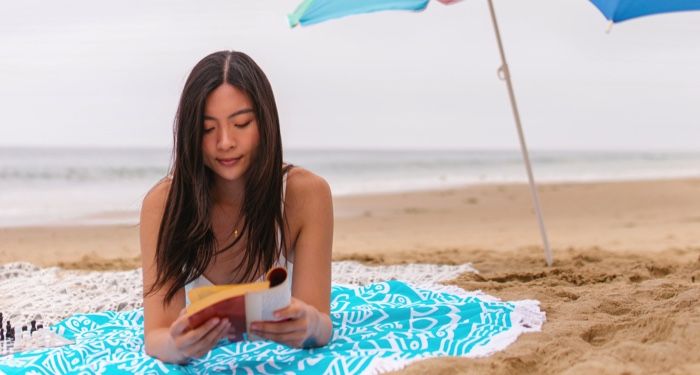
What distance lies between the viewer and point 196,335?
2314mm

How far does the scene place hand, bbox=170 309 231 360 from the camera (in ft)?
7.43

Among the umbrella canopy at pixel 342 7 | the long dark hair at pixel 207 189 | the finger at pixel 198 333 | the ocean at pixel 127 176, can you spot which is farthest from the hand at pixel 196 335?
the ocean at pixel 127 176

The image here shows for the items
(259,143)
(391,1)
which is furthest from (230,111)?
(391,1)

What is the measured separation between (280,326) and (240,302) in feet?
0.76

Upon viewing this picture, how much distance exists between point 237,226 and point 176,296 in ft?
1.05

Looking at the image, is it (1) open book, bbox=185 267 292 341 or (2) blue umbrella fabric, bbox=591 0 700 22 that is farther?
(2) blue umbrella fabric, bbox=591 0 700 22

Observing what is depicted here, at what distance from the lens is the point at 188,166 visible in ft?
8.71

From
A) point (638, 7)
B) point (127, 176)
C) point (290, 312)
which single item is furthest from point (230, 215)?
point (127, 176)

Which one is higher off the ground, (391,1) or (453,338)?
(391,1)

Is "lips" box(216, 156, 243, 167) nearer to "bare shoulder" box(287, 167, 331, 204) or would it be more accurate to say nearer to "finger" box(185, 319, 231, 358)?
"bare shoulder" box(287, 167, 331, 204)

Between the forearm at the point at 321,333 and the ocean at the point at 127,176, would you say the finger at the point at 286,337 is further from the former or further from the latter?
the ocean at the point at 127,176

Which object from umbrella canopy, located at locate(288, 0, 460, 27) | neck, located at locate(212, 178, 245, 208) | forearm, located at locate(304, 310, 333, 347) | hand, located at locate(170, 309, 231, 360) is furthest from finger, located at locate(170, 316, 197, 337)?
umbrella canopy, located at locate(288, 0, 460, 27)

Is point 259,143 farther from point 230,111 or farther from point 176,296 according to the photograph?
point 176,296

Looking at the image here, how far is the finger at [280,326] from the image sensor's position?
229 cm
